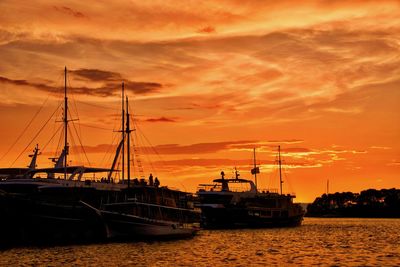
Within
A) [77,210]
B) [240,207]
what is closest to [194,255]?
[77,210]

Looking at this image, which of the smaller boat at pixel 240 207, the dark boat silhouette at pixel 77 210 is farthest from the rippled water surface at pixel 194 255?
the smaller boat at pixel 240 207

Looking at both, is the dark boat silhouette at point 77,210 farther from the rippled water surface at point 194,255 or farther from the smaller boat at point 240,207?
the smaller boat at point 240,207

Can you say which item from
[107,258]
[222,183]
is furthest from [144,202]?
[222,183]

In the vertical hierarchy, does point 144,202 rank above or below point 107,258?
above

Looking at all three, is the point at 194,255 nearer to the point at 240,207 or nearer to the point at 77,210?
the point at 77,210

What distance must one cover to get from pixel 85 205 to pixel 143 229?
754cm

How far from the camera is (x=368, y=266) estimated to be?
49.2 m

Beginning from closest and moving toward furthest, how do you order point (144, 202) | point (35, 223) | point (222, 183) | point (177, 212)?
point (35, 223)
point (144, 202)
point (177, 212)
point (222, 183)

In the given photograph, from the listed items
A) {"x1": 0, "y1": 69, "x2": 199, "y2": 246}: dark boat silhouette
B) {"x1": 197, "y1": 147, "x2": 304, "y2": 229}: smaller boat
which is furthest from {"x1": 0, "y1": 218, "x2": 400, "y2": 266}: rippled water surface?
{"x1": 197, "y1": 147, "x2": 304, "y2": 229}: smaller boat

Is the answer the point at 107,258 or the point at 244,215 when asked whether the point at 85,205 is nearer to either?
the point at 107,258

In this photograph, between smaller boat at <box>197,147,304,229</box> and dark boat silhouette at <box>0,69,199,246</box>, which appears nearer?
dark boat silhouette at <box>0,69,199,246</box>

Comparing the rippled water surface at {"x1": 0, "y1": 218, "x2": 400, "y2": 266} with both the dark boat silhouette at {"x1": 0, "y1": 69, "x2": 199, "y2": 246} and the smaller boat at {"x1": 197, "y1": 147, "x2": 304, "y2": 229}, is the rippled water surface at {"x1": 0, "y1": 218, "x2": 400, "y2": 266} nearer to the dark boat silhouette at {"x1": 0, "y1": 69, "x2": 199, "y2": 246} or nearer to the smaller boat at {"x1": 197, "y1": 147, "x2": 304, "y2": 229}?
the dark boat silhouette at {"x1": 0, "y1": 69, "x2": 199, "y2": 246}

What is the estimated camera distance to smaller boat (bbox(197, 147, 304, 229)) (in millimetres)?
113125

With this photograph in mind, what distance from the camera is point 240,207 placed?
114250mm
